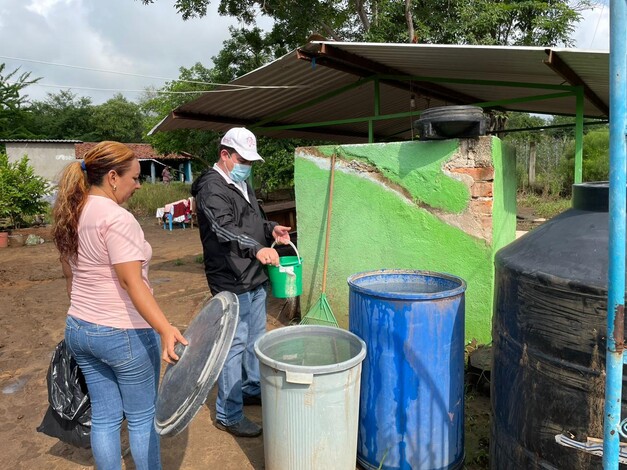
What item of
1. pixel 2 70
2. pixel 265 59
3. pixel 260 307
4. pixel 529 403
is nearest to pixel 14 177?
pixel 265 59

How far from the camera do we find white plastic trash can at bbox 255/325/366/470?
7.04ft

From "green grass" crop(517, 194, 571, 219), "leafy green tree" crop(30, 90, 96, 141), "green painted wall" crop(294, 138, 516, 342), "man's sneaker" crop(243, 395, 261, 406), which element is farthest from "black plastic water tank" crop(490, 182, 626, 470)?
"leafy green tree" crop(30, 90, 96, 141)

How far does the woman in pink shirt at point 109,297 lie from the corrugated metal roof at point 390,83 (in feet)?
9.74

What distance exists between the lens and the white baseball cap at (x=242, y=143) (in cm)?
285

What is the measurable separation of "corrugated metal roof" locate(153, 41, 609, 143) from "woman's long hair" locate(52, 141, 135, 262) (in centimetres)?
291

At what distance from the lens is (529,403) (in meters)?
1.80

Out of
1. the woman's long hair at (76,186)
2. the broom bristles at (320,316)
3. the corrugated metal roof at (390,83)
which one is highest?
the corrugated metal roof at (390,83)

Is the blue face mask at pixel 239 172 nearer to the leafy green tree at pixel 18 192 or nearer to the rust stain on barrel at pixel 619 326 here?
the rust stain on barrel at pixel 619 326

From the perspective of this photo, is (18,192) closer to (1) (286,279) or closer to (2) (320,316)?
(2) (320,316)

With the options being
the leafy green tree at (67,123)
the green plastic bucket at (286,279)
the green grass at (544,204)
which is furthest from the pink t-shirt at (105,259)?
the leafy green tree at (67,123)

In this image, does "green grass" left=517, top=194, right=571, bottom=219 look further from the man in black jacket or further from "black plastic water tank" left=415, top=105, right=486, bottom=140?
the man in black jacket

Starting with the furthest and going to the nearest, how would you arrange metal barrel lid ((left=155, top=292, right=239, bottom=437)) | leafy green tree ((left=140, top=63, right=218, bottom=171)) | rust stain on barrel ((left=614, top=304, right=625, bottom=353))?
1. leafy green tree ((left=140, top=63, right=218, bottom=171))
2. metal barrel lid ((left=155, top=292, right=239, bottom=437))
3. rust stain on barrel ((left=614, top=304, right=625, bottom=353))

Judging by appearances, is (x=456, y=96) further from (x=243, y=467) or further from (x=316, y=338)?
(x=243, y=467)

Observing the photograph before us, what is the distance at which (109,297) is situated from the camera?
2.01 meters
